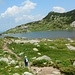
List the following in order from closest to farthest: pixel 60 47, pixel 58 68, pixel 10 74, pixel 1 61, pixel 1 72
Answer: pixel 10 74
pixel 1 72
pixel 58 68
pixel 1 61
pixel 60 47

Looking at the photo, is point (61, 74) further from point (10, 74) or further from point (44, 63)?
point (10, 74)

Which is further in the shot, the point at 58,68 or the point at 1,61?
the point at 1,61

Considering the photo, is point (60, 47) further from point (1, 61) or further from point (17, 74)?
point (17, 74)

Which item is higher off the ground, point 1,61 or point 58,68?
point 1,61

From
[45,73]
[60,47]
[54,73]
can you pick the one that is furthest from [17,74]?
[60,47]

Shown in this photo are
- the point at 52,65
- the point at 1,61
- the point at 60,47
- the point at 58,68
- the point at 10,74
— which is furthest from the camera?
the point at 60,47

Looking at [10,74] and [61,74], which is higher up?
[10,74]

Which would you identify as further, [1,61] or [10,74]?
[1,61]

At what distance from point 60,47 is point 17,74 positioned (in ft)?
90.5

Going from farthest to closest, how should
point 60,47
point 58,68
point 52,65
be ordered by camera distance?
point 60,47, point 52,65, point 58,68

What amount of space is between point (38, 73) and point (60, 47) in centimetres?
2541

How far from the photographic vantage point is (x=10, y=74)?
15281 mm

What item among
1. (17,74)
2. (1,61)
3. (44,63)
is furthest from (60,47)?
(17,74)

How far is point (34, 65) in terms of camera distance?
2133cm
